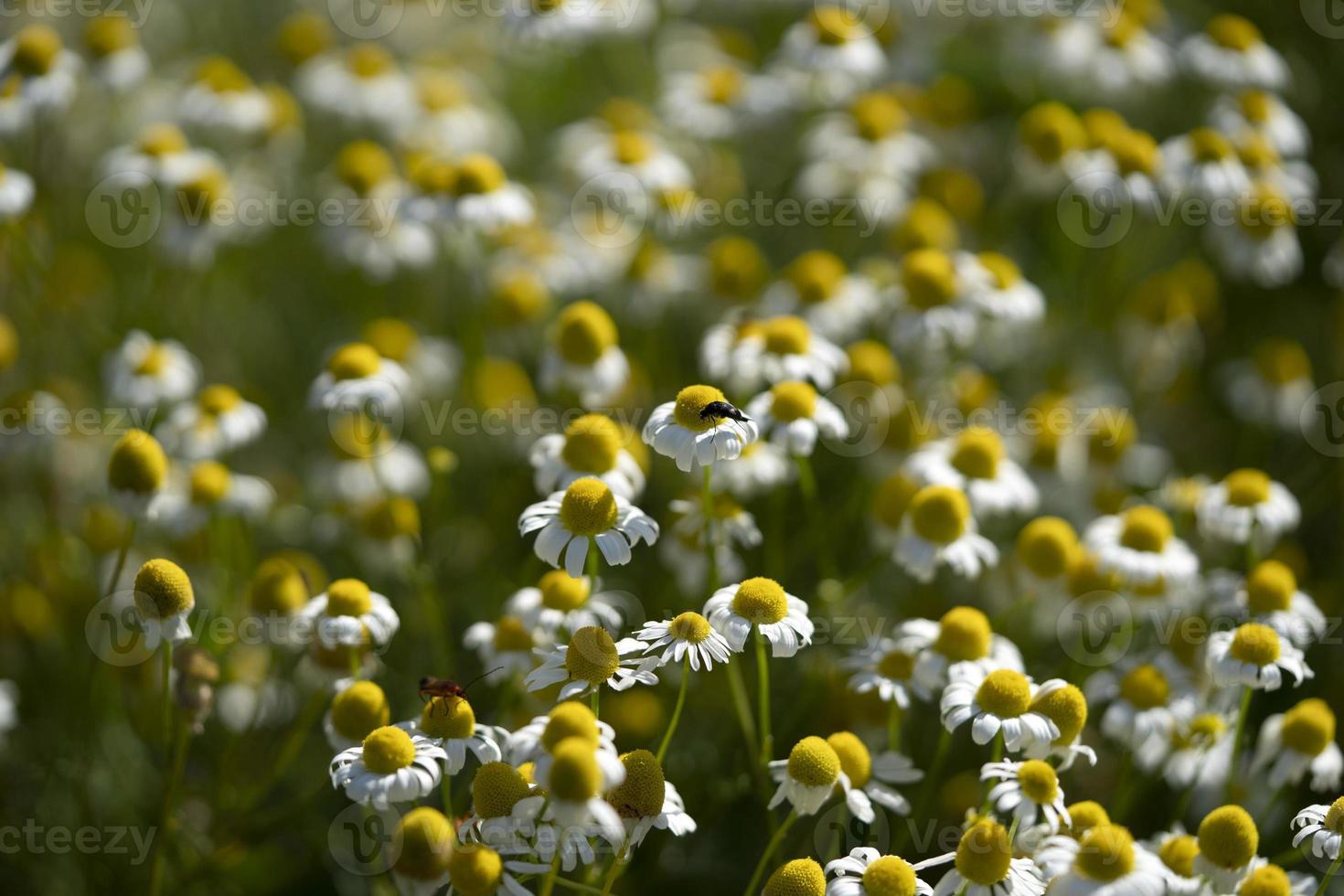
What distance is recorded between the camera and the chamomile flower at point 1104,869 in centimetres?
256

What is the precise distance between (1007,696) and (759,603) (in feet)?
2.09

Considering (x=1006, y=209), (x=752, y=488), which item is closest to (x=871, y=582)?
(x=752, y=488)

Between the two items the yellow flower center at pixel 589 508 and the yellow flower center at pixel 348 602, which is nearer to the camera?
the yellow flower center at pixel 589 508

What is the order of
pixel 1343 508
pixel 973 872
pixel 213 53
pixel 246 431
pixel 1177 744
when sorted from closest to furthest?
1. pixel 973 872
2. pixel 1177 744
3. pixel 246 431
4. pixel 1343 508
5. pixel 213 53

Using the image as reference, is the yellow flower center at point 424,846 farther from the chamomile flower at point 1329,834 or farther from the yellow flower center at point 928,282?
the yellow flower center at point 928,282

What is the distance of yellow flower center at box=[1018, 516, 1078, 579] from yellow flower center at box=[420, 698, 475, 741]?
1.91 metres

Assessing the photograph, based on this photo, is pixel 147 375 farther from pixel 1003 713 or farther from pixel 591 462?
pixel 1003 713

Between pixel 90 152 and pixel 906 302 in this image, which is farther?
pixel 90 152

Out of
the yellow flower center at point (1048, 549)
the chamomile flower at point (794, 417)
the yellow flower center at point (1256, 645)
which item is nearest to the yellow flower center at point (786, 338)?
the chamomile flower at point (794, 417)

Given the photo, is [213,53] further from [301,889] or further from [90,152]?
[301,889]

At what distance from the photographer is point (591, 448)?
127 inches

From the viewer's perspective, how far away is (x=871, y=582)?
483 cm

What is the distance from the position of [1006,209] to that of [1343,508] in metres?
1.94

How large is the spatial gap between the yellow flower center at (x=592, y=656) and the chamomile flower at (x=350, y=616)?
0.67m
